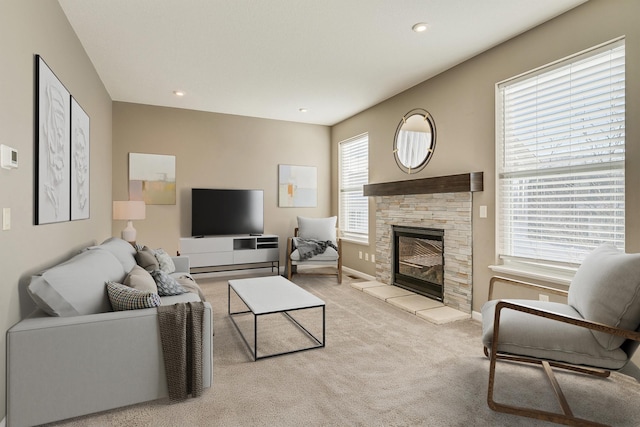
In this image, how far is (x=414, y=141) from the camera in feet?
14.1

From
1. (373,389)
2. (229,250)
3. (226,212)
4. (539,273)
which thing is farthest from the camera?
(226,212)

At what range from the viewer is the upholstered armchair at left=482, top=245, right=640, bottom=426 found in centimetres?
168

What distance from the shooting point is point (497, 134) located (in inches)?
126

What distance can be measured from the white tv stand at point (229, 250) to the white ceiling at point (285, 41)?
81.2 inches

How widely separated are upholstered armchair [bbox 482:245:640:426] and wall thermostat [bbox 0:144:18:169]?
8.48 feet

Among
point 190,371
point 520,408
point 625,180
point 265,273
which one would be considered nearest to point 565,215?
point 625,180

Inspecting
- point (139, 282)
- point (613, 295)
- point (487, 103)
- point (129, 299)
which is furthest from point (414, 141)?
point (129, 299)

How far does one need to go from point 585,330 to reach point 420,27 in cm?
247

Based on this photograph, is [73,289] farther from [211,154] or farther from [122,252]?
[211,154]

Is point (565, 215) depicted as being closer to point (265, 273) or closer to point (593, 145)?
point (593, 145)

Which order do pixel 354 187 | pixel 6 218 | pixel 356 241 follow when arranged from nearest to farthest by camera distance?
pixel 6 218 → pixel 356 241 → pixel 354 187

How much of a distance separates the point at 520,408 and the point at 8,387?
2581 mm

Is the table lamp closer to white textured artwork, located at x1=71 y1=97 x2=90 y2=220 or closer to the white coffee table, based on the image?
white textured artwork, located at x1=71 y1=97 x2=90 y2=220

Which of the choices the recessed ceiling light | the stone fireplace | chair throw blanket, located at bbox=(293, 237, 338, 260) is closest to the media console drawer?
chair throw blanket, located at bbox=(293, 237, 338, 260)
